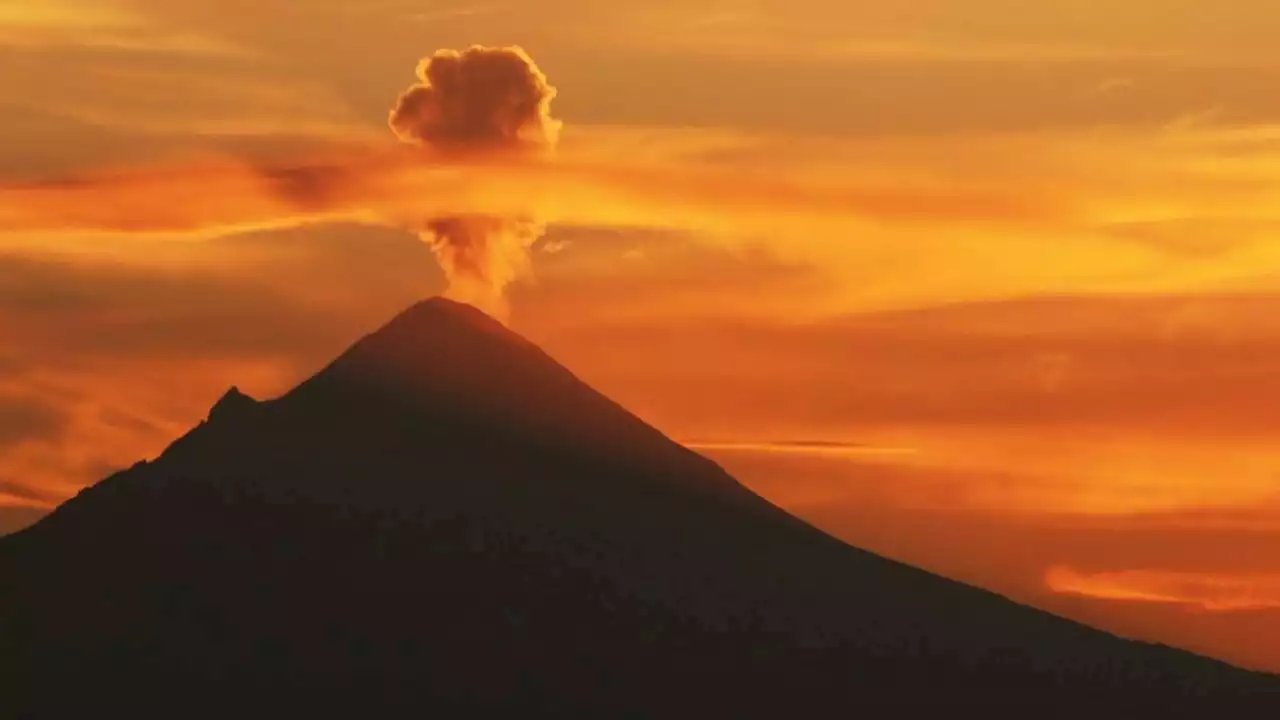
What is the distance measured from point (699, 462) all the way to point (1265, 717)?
4466 cm

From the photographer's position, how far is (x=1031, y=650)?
587ft

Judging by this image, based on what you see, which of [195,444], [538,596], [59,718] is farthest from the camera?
[195,444]

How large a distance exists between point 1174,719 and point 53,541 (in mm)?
76734

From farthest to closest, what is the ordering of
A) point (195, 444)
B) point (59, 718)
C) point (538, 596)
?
point (195, 444) → point (538, 596) → point (59, 718)

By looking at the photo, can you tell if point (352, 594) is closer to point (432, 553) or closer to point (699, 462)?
point (432, 553)

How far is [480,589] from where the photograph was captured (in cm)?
18088

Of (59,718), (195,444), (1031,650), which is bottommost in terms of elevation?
(59,718)

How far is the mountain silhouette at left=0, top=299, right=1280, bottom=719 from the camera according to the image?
169m

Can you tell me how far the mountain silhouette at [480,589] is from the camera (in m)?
169

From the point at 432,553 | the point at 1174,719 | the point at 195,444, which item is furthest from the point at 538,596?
the point at 1174,719

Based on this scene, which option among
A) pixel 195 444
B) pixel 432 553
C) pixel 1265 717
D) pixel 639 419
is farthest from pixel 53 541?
pixel 1265 717

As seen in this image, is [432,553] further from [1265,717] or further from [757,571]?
[1265,717]

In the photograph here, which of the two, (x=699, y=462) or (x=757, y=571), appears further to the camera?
(x=699, y=462)

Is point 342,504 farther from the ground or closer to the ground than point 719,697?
farther from the ground
